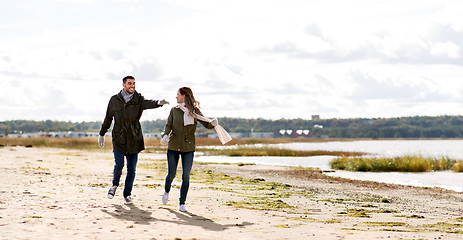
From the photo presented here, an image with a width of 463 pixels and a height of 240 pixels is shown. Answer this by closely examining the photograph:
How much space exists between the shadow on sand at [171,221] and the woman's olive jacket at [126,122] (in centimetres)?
113

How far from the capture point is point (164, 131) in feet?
33.6

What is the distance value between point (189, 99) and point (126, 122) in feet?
4.46

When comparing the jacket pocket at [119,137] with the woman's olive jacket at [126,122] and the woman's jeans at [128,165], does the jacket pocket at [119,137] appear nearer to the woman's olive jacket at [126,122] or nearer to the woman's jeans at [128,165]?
the woman's olive jacket at [126,122]

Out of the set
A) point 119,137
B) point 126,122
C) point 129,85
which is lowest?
point 119,137

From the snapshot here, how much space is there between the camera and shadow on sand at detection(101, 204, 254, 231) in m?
8.91

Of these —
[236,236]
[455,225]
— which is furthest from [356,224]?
[236,236]

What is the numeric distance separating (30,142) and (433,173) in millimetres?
36524

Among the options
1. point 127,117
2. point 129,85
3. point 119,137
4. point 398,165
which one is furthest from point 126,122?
point 398,165

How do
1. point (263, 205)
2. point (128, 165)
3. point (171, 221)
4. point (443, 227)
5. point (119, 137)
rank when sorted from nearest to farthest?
point (171, 221) < point (443, 227) < point (119, 137) < point (128, 165) < point (263, 205)

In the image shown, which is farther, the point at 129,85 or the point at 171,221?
the point at 129,85

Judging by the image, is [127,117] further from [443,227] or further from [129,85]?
[443,227]

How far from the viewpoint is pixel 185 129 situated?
33.3 ft

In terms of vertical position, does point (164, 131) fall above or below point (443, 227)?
above

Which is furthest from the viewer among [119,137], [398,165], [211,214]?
[398,165]
